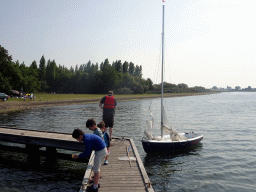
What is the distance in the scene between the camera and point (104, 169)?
28.7ft

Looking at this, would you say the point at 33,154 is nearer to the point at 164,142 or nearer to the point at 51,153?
the point at 51,153

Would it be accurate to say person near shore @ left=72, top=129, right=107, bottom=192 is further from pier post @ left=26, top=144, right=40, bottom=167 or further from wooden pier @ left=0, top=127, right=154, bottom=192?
pier post @ left=26, top=144, right=40, bottom=167

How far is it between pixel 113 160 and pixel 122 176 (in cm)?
181

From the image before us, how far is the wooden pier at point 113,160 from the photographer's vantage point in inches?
288

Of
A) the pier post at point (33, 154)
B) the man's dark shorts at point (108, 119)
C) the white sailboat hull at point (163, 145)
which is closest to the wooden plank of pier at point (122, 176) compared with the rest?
the man's dark shorts at point (108, 119)

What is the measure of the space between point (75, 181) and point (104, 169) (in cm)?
335

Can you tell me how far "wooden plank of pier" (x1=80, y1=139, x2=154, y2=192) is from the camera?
281 inches

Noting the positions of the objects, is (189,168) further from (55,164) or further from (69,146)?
(55,164)

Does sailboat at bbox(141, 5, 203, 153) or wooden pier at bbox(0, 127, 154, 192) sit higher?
wooden pier at bbox(0, 127, 154, 192)

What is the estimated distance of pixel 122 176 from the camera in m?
8.04

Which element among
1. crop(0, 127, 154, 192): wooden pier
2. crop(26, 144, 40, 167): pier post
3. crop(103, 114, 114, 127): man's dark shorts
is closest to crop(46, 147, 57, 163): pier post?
crop(0, 127, 154, 192): wooden pier

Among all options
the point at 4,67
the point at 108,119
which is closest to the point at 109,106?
the point at 108,119

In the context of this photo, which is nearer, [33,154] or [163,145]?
[33,154]

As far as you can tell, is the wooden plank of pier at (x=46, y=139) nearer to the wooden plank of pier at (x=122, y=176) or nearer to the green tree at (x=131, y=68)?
the wooden plank of pier at (x=122, y=176)
